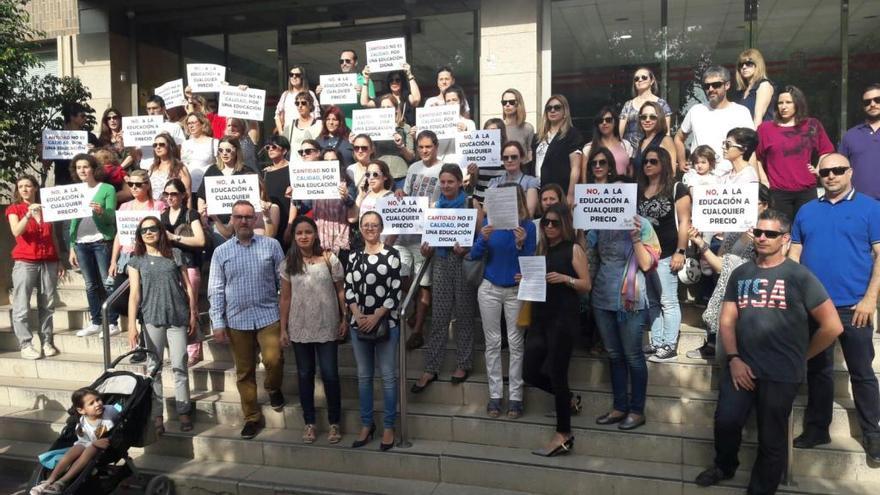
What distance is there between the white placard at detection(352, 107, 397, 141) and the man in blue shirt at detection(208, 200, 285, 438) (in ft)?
7.56

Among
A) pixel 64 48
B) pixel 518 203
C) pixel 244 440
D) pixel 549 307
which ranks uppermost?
pixel 64 48

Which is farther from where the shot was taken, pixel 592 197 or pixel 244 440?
pixel 244 440

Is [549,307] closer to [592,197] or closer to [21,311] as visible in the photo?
[592,197]

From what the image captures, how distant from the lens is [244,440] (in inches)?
248

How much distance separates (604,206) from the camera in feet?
18.3

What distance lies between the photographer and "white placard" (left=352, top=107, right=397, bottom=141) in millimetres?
8078

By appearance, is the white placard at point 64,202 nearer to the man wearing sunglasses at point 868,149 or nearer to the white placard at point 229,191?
the white placard at point 229,191

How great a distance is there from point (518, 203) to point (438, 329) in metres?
1.46

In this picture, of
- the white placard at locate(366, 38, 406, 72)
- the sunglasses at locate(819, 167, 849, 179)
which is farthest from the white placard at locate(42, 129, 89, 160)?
the sunglasses at locate(819, 167, 849, 179)

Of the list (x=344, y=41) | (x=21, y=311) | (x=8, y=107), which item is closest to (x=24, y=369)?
(x=21, y=311)

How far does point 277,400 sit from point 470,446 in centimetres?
198

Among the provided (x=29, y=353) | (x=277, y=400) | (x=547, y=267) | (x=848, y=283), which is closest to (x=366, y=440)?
(x=277, y=400)

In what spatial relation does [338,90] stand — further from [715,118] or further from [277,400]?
[715,118]

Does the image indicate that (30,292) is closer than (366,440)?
No
